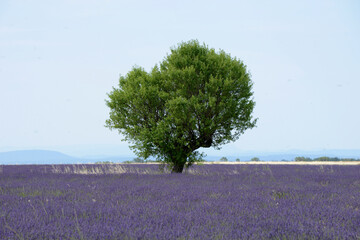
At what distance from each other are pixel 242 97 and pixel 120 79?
21.7ft

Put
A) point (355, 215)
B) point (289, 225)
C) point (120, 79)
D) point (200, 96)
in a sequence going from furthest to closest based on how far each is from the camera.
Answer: point (120, 79), point (200, 96), point (355, 215), point (289, 225)

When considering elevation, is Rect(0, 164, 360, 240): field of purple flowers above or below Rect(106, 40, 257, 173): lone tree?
below

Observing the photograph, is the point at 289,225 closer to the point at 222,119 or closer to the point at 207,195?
the point at 207,195

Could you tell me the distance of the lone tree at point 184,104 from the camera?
16750mm

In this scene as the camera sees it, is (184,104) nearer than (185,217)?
No

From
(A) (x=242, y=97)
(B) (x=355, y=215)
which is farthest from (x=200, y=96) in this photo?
(B) (x=355, y=215)

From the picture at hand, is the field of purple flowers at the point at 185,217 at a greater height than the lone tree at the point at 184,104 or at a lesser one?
lesser

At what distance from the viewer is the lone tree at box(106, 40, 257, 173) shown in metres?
16.8

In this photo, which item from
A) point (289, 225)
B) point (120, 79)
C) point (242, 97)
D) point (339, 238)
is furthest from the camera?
point (120, 79)

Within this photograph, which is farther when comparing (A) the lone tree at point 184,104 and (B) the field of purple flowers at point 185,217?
(A) the lone tree at point 184,104

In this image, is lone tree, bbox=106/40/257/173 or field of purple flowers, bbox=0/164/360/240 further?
lone tree, bbox=106/40/257/173

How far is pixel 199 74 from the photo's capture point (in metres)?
17.3

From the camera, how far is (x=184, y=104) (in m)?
16.1

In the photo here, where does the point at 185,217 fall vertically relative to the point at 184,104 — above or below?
below
